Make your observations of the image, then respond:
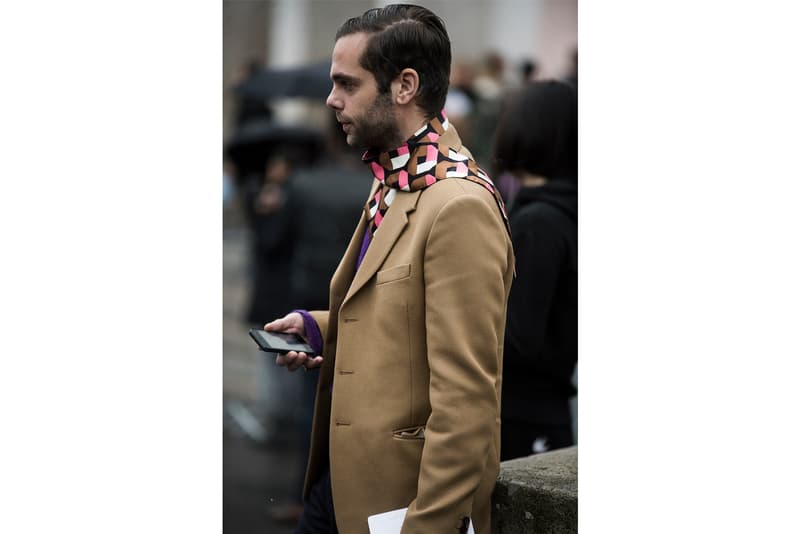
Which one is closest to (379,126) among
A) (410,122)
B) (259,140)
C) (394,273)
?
A: (410,122)

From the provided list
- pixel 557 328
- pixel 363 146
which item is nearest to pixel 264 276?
pixel 557 328

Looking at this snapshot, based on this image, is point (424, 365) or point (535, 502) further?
point (535, 502)

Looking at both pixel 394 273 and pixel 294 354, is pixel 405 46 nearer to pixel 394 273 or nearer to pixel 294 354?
pixel 394 273

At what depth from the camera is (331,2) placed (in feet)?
51.1

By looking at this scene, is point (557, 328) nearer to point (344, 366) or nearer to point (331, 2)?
point (344, 366)

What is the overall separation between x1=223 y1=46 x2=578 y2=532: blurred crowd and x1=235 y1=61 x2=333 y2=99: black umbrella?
2 cm

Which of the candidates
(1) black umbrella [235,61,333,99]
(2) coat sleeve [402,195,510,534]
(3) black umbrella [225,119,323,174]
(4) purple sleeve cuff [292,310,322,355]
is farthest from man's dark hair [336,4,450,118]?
(3) black umbrella [225,119,323,174]

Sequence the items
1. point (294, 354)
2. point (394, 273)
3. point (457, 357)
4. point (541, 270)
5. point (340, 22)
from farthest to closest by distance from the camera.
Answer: point (340, 22), point (541, 270), point (294, 354), point (394, 273), point (457, 357)

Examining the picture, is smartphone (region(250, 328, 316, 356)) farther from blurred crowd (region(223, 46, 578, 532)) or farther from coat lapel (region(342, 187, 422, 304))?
blurred crowd (region(223, 46, 578, 532))

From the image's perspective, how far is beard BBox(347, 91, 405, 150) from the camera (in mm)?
2660

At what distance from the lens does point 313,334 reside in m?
2.98

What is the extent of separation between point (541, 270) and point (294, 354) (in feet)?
3.31

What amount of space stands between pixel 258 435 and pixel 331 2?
338 inches

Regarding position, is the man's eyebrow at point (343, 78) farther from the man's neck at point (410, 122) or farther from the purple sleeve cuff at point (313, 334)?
the purple sleeve cuff at point (313, 334)
